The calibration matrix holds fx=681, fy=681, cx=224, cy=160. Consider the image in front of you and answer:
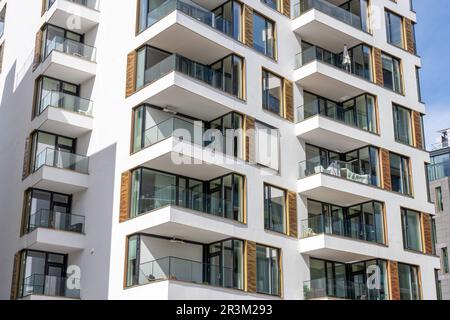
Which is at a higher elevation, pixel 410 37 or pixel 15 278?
pixel 410 37

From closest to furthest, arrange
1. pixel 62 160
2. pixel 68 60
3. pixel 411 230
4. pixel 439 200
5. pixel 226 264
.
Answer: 1. pixel 226 264
2. pixel 62 160
3. pixel 68 60
4. pixel 411 230
5. pixel 439 200

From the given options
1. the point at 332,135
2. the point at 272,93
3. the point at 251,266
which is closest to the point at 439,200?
the point at 332,135

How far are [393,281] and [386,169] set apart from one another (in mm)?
5463

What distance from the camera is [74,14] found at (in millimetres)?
31297

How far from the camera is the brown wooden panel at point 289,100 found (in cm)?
3125

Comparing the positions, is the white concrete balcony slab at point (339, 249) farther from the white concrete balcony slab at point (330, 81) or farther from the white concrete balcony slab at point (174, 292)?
the white concrete balcony slab at point (330, 81)

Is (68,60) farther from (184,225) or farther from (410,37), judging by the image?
(410,37)

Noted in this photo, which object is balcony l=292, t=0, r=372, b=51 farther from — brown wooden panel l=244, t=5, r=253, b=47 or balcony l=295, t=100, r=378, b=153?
balcony l=295, t=100, r=378, b=153

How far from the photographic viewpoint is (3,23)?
39219mm

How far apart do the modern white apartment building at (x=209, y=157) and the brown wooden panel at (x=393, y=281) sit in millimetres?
91

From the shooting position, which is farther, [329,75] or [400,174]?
[400,174]

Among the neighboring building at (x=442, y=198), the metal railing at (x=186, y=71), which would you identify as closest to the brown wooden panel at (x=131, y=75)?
the metal railing at (x=186, y=71)

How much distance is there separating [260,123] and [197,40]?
448cm

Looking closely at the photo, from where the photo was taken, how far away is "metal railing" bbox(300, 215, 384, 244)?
97.5 ft
